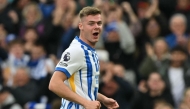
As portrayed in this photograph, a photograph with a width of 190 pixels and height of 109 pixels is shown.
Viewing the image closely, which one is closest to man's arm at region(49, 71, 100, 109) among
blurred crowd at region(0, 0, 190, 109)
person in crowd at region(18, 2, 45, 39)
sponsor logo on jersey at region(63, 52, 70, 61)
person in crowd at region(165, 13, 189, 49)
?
sponsor logo on jersey at region(63, 52, 70, 61)

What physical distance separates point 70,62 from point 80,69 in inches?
7.3

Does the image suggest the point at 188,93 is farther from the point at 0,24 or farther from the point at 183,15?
the point at 0,24

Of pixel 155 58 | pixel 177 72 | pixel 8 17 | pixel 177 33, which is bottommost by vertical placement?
pixel 177 72

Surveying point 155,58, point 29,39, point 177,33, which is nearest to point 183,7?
point 177,33

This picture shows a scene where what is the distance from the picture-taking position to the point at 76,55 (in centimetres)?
773

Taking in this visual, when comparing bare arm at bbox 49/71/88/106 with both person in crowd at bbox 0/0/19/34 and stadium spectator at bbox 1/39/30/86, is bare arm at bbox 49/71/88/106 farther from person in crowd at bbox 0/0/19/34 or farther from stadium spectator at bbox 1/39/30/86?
person in crowd at bbox 0/0/19/34

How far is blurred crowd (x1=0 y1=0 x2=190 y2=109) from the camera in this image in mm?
11945

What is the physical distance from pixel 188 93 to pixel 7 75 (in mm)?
4243

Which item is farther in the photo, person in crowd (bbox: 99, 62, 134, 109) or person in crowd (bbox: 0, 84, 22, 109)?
person in crowd (bbox: 0, 84, 22, 109)

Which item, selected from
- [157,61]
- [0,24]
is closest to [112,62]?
[157,61]

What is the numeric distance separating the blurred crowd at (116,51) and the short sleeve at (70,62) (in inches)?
150

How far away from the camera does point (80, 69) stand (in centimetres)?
781

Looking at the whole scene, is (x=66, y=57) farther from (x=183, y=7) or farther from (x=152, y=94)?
(x=183, y=7)

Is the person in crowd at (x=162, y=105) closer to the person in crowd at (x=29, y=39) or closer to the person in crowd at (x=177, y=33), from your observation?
the person in crowd at (x=177, y=33)
